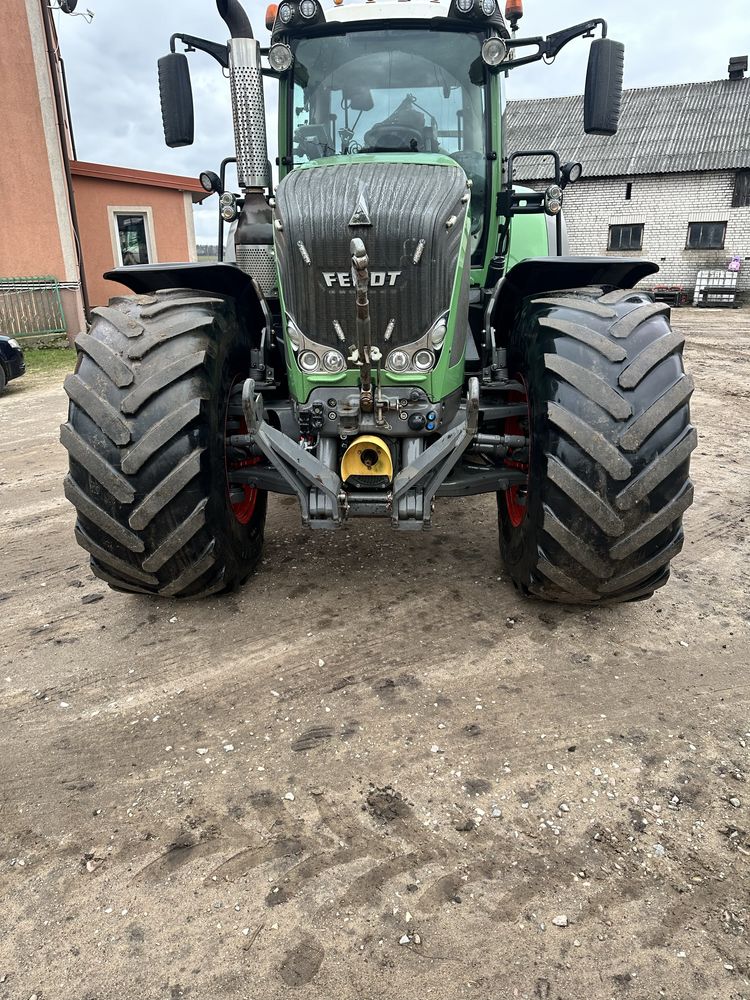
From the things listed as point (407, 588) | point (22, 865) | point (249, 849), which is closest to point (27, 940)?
point (22, 865)

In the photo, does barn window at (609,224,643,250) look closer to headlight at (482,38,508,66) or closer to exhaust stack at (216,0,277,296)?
headlight at (482,38,508,66)

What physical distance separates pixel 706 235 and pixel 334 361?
85.9ft

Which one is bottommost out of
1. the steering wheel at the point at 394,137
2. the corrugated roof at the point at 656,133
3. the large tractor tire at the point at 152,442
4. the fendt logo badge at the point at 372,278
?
the large tractor tire at the point at 152,442

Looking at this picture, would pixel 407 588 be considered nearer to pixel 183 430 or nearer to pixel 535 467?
pixel 535 467

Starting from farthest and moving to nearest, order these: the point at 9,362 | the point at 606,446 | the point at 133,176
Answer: the point at 133,176 → the point at 9,362 → the point at 606,446

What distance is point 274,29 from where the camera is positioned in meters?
3.83

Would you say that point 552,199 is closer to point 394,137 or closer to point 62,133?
point 394,137

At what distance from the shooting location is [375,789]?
7.58ft

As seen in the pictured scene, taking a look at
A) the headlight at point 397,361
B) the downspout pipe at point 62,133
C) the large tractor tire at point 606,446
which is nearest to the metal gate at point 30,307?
the downspout pipe at point 62,133

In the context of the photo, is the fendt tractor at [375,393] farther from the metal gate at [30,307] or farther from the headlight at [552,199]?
the metal gate at [30,307]

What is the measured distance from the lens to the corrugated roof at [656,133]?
2464 centimetres

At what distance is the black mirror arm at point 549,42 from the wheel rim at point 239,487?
2.37 meters

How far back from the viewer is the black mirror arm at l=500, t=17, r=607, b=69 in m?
3.68

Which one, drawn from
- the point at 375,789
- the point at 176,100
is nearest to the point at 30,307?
Answer: the point at 176,100
